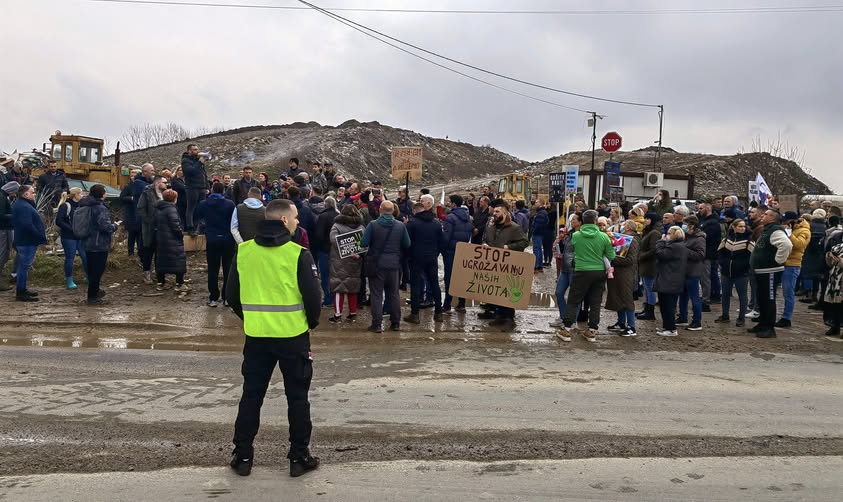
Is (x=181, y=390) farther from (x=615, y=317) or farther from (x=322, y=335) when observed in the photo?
(x=615, y=317)

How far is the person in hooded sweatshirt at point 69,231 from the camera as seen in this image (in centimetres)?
1154

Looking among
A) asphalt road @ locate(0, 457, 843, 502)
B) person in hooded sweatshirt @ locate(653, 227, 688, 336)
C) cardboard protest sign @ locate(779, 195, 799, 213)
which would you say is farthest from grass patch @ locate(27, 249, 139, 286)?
cardboard protest sign @ locate(779, 195, 799, 213)

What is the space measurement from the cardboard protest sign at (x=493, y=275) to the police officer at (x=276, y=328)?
617 cm

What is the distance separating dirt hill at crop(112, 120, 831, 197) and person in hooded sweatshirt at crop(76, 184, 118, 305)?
97.0 ft

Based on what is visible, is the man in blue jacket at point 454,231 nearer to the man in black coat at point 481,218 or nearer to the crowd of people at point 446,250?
the crowd of people at point 446,250

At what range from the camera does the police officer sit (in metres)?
4.61

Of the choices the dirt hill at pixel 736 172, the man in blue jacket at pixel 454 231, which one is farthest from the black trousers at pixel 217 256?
the dirt hill at pixel 736 172

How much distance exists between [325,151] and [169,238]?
4106 centimetres

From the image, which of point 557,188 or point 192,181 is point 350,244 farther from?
point 557,188

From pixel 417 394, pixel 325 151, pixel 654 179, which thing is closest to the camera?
pixel 417 394

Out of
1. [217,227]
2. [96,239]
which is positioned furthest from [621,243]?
[96,239]

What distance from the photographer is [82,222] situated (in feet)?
36.1

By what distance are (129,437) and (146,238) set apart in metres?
7.45

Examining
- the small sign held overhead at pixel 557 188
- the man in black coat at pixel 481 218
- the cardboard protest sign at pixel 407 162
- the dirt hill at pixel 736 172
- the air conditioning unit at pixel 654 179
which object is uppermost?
the dirt hill at pixel 736 172
